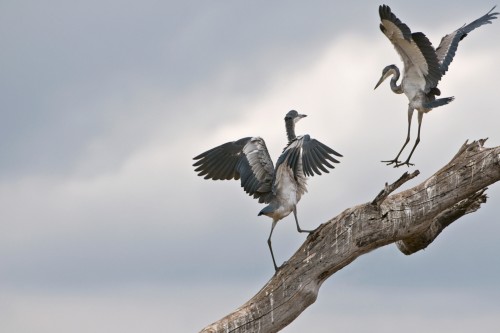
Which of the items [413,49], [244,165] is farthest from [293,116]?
[413,49]

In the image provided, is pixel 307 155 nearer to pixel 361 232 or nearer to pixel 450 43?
pixel 361 232

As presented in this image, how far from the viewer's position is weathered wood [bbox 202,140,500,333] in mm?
14648

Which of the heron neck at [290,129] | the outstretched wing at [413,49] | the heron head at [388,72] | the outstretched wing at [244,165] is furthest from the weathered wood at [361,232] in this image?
the heron head at [388,72]

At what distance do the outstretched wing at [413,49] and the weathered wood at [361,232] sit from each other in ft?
7.90

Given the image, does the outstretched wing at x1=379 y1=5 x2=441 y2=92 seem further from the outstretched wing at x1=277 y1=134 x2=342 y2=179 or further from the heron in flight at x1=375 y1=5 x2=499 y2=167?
the outstretched wing at x1=277 y1=134 x2=342 y2=179

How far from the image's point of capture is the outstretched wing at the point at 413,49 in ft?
58.2

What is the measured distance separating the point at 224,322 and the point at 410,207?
321 centimetres

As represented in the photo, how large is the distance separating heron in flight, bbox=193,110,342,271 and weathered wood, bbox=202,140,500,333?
0.73m

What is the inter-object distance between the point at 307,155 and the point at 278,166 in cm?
46

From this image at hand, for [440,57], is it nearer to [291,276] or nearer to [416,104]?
[416,104]

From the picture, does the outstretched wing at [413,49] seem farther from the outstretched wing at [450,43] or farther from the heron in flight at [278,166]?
the heron in flight at [278,166]

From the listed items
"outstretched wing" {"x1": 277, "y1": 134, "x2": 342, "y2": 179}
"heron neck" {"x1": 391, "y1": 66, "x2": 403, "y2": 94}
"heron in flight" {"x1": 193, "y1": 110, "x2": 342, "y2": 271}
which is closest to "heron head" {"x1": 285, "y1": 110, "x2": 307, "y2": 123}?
"heron in flight" {"x1": 193, "y1": 110, "x2": 342, "y2": 271}

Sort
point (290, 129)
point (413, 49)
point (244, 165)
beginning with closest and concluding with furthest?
point (244, 165) → point (290, 129) → point (413, 49)

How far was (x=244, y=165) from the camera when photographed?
16.7 m
